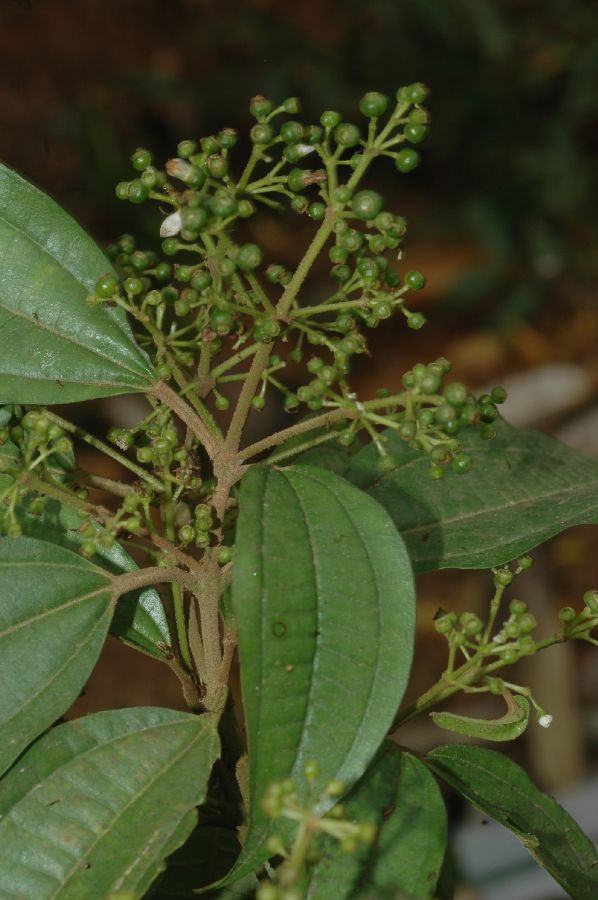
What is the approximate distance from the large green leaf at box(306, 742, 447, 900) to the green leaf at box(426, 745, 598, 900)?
0.23ft

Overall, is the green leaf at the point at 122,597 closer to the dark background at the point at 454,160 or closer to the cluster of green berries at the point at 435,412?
the cluster of green berries at the point at 435,412

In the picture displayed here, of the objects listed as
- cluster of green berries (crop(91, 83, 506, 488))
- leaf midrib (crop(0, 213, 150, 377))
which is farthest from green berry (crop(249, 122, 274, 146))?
leaf midrib (crop(0, 213, 150, 377))

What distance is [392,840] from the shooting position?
911 millimetres

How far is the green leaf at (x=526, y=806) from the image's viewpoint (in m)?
1.03

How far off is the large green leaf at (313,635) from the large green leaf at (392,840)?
85mm

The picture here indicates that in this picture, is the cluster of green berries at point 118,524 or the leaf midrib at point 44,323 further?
the leaf midrib at point 44,323

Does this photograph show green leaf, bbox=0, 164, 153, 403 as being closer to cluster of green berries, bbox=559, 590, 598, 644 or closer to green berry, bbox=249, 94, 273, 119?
green berry, bbox=249, 94, 273, 119

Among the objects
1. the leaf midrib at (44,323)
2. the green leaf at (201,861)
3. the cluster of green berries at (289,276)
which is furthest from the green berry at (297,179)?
the green leaf at (201,861)

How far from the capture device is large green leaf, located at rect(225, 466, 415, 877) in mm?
819

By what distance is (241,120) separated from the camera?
4086 mm

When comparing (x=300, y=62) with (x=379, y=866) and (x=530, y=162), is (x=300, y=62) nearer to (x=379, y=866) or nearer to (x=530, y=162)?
(x=530, y=162)

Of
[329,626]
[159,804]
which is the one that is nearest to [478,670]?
[329,626]

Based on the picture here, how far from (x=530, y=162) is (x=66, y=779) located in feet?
11.4

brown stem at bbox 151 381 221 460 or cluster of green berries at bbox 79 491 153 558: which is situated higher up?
brown stem at bbox 151 381 221 460
